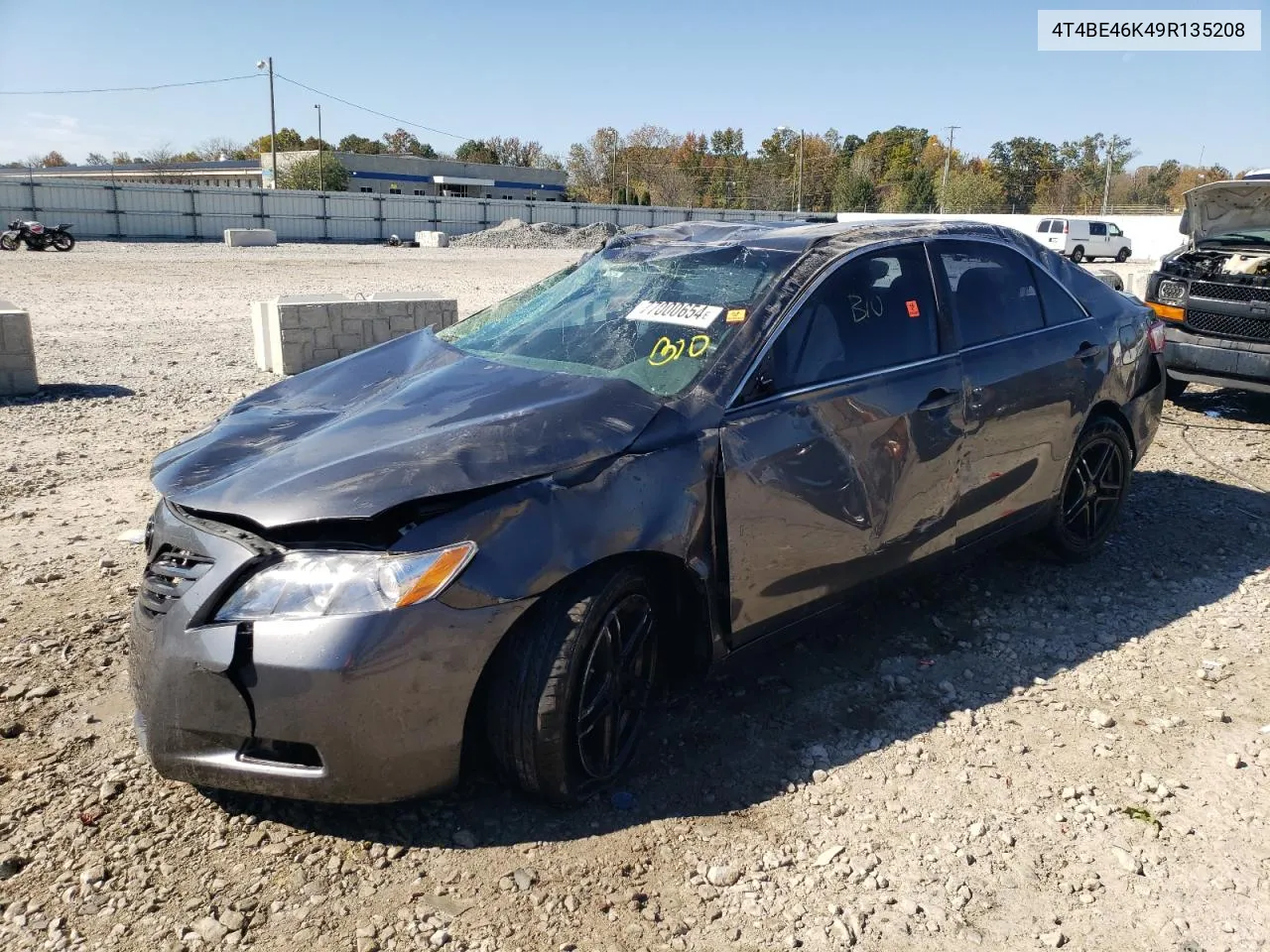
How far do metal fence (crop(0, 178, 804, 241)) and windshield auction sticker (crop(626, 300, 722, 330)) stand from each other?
104ft

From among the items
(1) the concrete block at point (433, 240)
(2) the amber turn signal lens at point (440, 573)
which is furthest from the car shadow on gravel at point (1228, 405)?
(1) the concrete block at point (433, 240)

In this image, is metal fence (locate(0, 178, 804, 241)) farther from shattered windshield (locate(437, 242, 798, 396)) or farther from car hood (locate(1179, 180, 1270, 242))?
shattered windshield (locate(437, 242, 798, 396))

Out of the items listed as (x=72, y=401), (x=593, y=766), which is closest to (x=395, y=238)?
(x=72, y=401)

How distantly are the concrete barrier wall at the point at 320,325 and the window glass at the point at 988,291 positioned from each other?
6789mm

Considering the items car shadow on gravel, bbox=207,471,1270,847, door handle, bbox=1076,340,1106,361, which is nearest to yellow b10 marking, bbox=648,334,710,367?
car shadow on gravel, bbox=207,471,1270,847

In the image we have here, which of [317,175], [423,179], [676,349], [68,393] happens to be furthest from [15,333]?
[423,179]

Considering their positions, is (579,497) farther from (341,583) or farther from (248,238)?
(248,238)

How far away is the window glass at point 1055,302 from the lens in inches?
184

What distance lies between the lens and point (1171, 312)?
8.66 meters

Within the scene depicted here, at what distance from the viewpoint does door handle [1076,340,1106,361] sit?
470 cm

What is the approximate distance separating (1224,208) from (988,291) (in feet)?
19.9

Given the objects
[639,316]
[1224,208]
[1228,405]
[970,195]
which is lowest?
[1228,405]

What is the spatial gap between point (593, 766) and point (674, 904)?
50 centimetres

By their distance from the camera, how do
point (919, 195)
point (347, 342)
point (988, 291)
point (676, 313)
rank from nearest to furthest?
point (676, 313) → point (988, 291) → point (347, 342) → point (919, 195)
